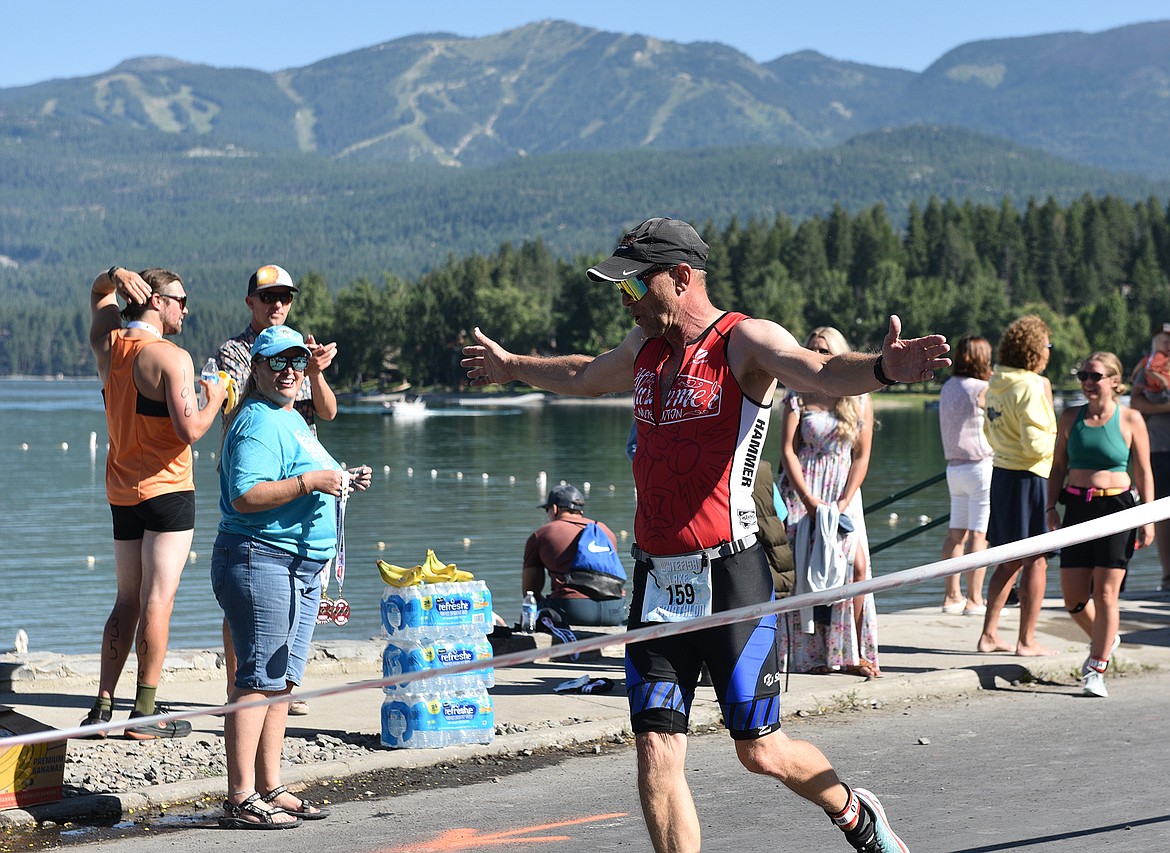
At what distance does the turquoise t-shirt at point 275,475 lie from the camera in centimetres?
645

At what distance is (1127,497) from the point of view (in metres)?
9.12

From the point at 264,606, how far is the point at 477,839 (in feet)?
4.18

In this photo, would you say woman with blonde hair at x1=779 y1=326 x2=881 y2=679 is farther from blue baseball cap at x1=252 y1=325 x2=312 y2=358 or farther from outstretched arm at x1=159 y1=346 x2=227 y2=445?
blue baseball cap at x1=252 y1=325 x2=312 y2=358

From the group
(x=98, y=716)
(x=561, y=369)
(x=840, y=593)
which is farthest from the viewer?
(x=98, y=716)

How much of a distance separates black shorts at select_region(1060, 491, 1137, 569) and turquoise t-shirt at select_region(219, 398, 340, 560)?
4.45 metres

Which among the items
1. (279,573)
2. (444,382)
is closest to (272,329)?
(279,573)

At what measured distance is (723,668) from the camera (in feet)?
16.1

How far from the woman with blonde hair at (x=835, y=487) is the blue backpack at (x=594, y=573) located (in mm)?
2369

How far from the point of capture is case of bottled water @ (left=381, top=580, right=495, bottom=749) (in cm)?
752

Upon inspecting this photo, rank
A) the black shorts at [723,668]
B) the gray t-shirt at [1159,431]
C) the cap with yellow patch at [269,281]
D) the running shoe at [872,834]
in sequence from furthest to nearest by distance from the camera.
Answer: the gray t-shirt at [1159,431]
the cap with yellow patch at [269,281]
the running shoe at [872,834]
the black shorts at [723,668]

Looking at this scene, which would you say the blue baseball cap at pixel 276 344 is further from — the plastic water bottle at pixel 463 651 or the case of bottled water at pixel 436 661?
the plastic water bottle at pixel 463 651

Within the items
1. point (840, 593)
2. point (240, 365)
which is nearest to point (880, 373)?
point (840, 593)

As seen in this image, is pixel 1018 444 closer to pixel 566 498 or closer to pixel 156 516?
pixel 566 498

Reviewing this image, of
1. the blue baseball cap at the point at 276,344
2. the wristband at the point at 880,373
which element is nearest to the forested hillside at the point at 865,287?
the blue baseball cap at the point at 276,344
